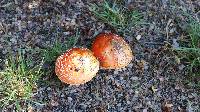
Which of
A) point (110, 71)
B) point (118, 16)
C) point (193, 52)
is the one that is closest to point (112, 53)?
point (110, 71)

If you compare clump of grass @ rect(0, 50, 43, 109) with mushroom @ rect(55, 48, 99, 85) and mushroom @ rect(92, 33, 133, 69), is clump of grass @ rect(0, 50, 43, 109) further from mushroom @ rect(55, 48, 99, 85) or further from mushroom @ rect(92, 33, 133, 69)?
mushroom @ rect(92, 33, 133, 69)

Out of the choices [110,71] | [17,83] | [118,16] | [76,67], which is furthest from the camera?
[118,16]

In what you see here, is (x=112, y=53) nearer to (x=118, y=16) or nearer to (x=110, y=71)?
(x=110, y=71)

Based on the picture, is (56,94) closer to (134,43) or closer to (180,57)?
(134,43)

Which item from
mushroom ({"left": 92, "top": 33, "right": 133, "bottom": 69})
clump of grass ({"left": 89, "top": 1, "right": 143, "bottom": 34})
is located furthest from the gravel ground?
mushroom ({"left": 92, "top": 33, "right": 133, "bottom": 69})

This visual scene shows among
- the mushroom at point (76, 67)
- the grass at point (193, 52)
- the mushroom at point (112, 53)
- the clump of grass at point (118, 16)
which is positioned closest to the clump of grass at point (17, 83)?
the mushroom at point (76, 67)

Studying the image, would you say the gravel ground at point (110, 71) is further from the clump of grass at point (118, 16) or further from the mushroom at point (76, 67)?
the mushroom at point (76, 67)
